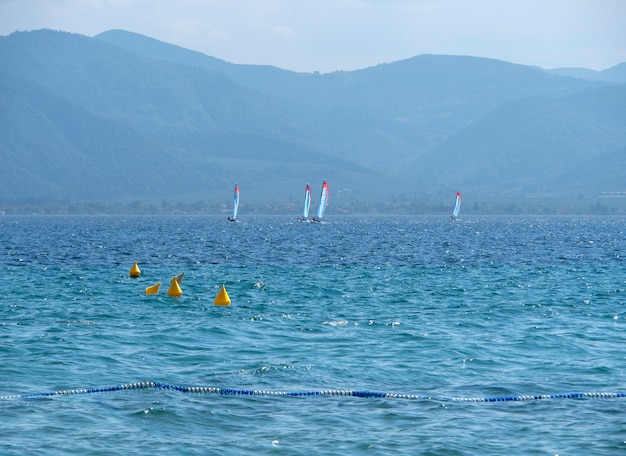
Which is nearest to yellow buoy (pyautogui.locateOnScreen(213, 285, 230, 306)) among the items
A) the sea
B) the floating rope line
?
the sea

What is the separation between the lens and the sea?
23.6 m

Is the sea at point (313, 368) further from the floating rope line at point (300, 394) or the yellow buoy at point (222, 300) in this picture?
the yellow buoy at point (222, 300)

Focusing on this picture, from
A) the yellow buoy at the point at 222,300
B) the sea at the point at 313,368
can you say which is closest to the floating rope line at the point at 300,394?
the sea at the point at 313,368

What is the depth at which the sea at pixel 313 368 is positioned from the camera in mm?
23578

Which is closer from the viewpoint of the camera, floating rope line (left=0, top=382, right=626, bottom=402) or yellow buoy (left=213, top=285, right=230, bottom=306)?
floating rope line (left=0, top=382, right=626, bottom=402)

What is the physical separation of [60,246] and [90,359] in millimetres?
80325

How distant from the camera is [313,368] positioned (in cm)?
3134

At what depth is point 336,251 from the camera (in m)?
101

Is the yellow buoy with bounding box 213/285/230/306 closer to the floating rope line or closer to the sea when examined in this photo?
the sea

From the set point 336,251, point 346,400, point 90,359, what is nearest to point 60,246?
point 336,251

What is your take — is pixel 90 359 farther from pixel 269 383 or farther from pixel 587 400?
pixel 587 400

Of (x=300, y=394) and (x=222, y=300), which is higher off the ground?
(x=222, y=300)

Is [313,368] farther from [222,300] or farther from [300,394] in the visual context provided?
[222,300]

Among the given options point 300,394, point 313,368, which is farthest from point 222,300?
point 300,394
